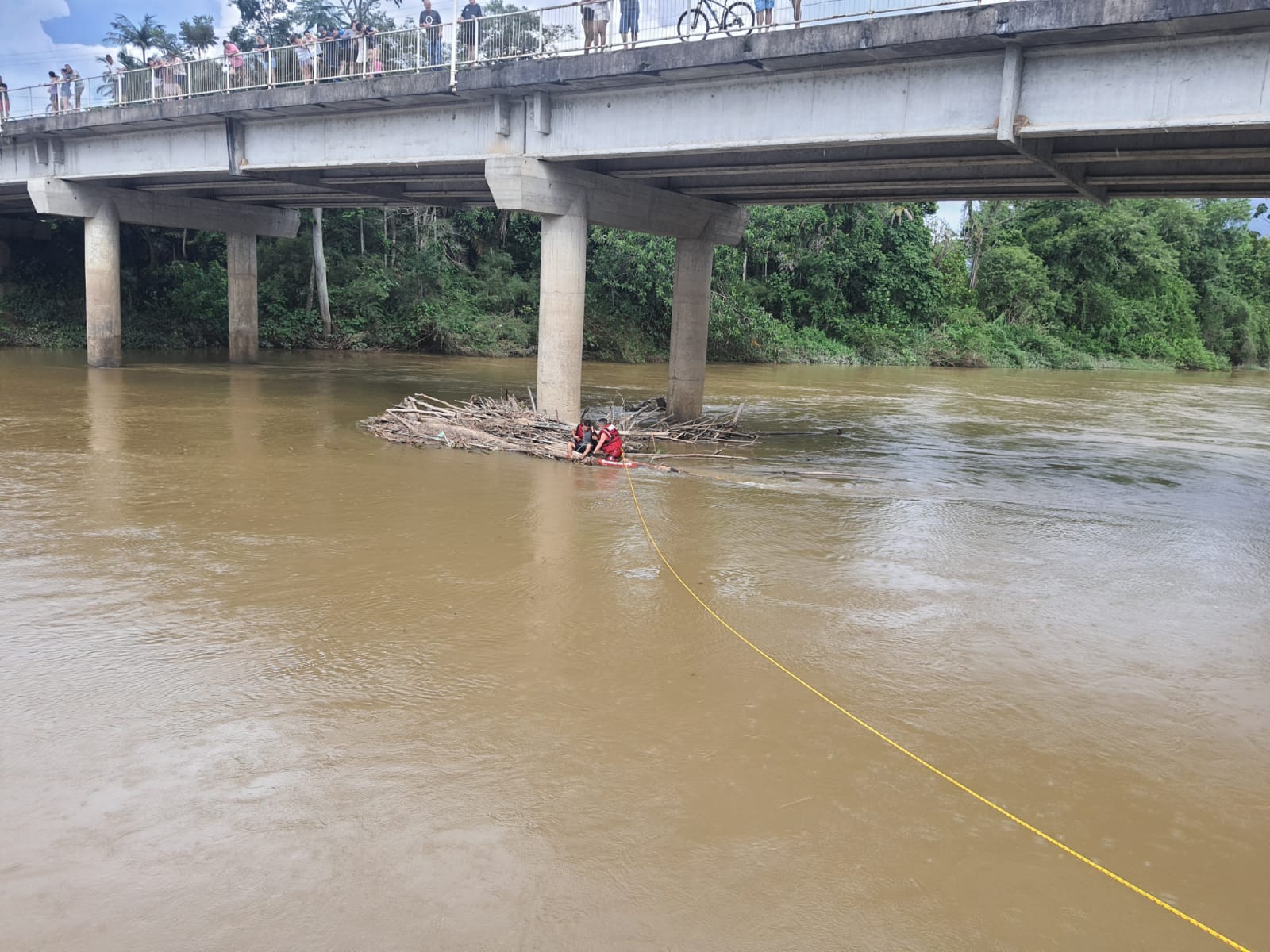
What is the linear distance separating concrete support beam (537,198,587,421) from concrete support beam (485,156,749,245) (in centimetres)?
36

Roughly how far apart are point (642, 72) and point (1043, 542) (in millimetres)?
9186

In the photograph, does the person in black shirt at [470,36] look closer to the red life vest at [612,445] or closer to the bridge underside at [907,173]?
the bridge underside at [907,173]

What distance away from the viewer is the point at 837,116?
14.1 meters

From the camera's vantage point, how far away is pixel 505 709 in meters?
6.37

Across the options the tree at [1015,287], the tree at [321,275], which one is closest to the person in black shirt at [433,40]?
the tree at [321,275]

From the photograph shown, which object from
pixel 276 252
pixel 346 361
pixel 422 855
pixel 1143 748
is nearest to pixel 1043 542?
pixel 1143 748

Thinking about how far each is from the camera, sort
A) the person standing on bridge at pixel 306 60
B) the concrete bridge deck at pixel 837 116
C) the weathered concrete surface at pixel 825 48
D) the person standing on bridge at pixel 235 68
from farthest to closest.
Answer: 1. the person standing on bridge at pixel 235 68
2. the person standing on bridge at pixel 306 60
3. the concrete bridge deck at pixel 837 116
4. the weathered concrete surface at pixel 825 48

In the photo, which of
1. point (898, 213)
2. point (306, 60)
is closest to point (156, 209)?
point (306, 60)

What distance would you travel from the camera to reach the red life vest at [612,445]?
16.0 m

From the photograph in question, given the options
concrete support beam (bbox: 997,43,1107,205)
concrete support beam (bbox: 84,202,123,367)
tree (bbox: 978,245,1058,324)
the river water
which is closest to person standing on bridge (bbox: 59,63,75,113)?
concrete support beam (bbox: 84,202,123,367)

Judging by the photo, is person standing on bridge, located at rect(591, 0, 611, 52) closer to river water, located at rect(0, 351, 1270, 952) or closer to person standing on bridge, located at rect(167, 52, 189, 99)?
river water, located at rect(0, 351, 1270, 952)

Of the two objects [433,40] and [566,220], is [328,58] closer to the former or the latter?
[433,40]

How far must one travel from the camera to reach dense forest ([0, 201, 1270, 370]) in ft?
132

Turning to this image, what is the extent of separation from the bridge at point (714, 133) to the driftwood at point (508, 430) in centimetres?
113
